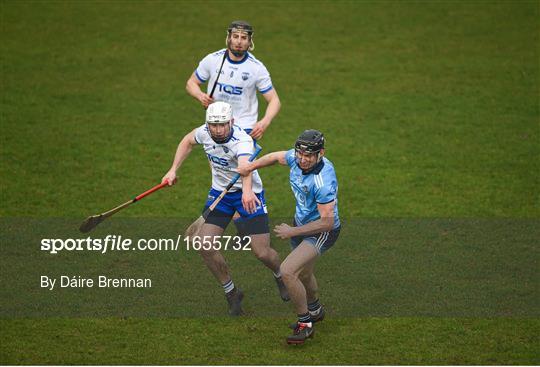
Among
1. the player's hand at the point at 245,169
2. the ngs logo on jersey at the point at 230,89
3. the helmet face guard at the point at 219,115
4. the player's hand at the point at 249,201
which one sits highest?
the ngs logo on jersey at the point at 230,89

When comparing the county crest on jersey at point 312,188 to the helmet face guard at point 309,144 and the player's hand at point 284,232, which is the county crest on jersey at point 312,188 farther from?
the player's hand at point 284,232

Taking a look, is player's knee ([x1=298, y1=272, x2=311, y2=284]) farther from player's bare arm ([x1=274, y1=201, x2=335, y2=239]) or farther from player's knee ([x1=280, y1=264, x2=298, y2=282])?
player's bare arm ([x1=274, y1=201, x2=335, y2=239])

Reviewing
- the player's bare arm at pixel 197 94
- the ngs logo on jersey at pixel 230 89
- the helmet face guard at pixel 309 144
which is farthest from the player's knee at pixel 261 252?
the ngs logo on jersey at pixel 230 89

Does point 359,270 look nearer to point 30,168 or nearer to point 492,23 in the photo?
point 30,168

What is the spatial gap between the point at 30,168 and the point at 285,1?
905cm

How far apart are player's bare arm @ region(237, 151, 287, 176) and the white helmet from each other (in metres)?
0.57

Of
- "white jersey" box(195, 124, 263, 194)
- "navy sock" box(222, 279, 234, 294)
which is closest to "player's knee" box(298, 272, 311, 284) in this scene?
"navy sock" box(222, 279, 234, 294)

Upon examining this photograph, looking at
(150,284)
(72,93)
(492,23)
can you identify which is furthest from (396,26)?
(150,284)

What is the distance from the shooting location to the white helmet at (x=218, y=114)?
10.2m

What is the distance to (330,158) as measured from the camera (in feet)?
51.6

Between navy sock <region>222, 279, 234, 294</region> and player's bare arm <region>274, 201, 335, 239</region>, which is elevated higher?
player's bare arm <region>274, 201, 335, 239</region>

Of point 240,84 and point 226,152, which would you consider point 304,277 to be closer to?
point 226,152

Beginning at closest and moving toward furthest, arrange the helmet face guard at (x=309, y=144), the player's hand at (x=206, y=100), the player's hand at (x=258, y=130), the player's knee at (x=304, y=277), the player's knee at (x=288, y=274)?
the helmet face guard at (x=309, y=144) < the player's knee at (x=288, y=274) < the player's knee at (x=304, y=277) < the player's hand at (x=258, y=130) < the player's hand at (x=206, y=100)

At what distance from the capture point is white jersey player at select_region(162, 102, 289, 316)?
10.3m
